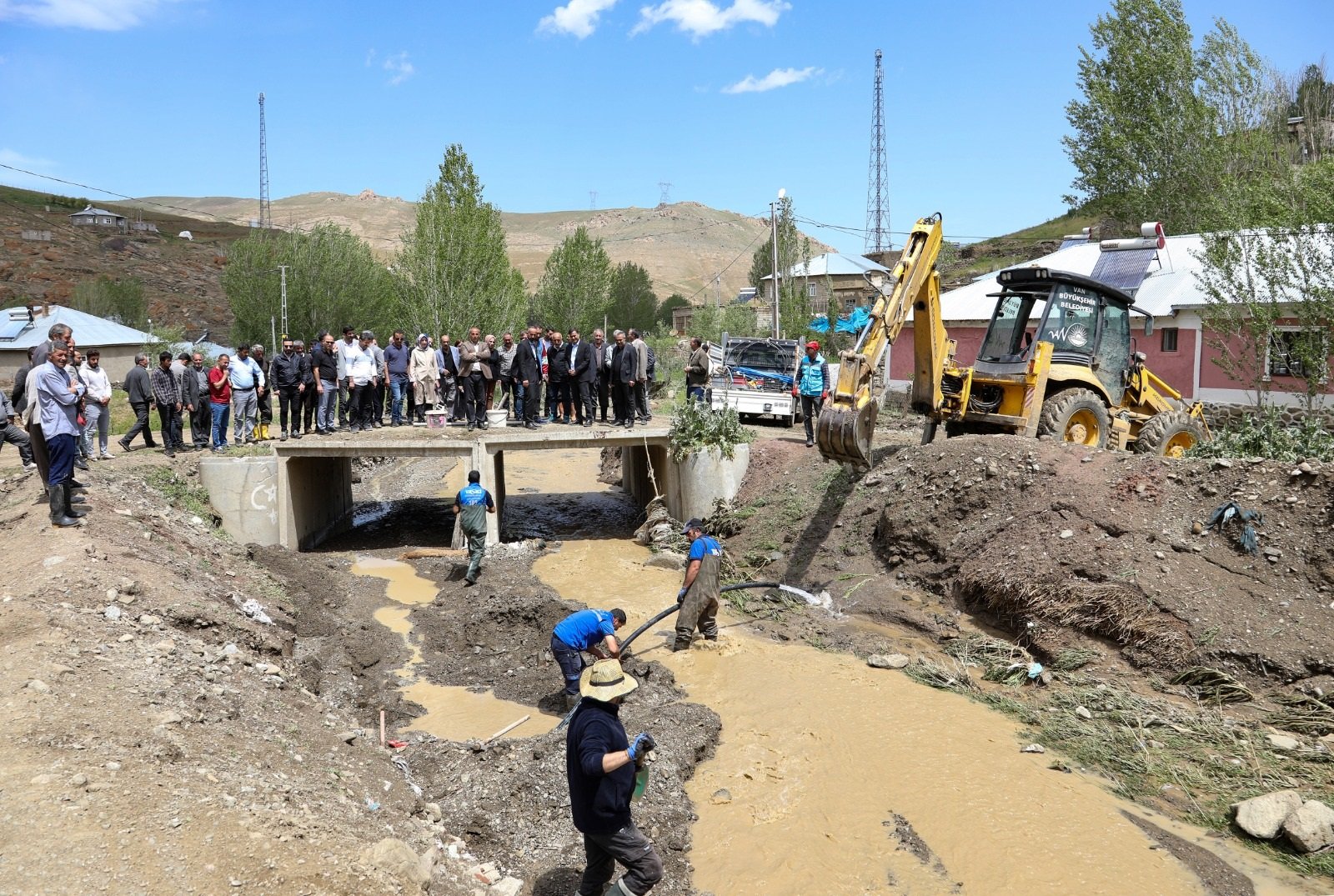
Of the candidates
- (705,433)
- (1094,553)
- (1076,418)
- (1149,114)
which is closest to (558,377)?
(705,433)

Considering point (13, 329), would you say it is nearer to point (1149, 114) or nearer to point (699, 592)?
point (699, 592)

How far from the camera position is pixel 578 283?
162 ft

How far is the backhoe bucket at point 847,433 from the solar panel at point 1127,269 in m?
Answer: 13.7

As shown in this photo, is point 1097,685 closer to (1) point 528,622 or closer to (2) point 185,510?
(1) point 528,622

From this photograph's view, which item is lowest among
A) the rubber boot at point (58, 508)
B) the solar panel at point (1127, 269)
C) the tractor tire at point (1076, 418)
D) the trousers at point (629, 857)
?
the trousers at point (629, 857)

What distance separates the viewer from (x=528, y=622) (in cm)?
1269

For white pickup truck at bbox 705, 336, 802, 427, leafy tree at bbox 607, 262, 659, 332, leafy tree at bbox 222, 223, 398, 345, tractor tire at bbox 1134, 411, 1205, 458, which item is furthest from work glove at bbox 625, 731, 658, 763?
leafy tree at bbox 607, 262, 659, 332

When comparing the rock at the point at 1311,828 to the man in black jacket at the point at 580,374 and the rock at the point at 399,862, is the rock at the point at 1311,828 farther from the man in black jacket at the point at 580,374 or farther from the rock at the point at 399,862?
the man in black jacket at the point at 580,374

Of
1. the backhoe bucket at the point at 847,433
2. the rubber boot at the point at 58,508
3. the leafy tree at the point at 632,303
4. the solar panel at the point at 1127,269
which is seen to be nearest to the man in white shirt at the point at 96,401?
the rubber boot at the point at 58,508

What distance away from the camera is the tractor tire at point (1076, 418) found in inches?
518

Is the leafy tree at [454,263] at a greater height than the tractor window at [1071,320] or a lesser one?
greater

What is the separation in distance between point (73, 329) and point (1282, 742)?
42.8 meters

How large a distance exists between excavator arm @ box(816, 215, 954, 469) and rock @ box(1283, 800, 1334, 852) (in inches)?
216

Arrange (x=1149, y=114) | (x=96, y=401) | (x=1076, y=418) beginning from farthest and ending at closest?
(x=1149, y=114) < (x=96, y=401) < (x=1076, y=418)
